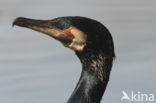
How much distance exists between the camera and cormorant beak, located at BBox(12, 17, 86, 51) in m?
10.5

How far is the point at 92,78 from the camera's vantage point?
1088cm

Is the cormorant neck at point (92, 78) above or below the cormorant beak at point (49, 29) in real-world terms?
below

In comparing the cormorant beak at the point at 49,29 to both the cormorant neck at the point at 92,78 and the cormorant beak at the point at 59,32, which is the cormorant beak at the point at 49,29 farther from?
the cormorant neck at the point at 92,78

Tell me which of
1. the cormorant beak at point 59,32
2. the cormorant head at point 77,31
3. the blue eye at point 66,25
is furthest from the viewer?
the blue eye at point 66,25

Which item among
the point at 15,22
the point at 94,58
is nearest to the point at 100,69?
the point at 94,58

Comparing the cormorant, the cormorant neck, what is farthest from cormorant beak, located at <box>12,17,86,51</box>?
the cormorant neck

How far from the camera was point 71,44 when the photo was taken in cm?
1080

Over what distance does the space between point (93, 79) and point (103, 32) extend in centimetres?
111

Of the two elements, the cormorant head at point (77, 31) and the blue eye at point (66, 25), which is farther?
the blue eye at point (66, 25)

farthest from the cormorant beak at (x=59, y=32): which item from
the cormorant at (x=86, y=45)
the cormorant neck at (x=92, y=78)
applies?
the cormorant neck at (x=92, y=78)

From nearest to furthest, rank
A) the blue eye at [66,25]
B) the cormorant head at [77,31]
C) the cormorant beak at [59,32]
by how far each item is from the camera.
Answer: the cormorant head at [77,31], the cormorant beak at [59,32], the blue eye at [66,25]

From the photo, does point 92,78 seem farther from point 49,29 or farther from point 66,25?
point 49,29

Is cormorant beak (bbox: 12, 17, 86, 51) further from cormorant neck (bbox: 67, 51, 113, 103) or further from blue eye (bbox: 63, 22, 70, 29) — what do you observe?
cormorant neck (bbox: 67, 51, 113, 103)

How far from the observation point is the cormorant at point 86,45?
1038cm
